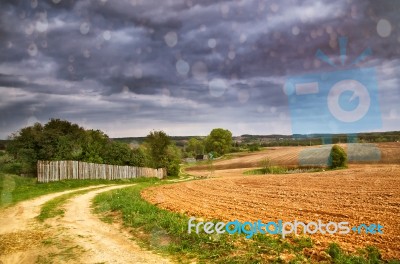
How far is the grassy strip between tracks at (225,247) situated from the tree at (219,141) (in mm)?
108793

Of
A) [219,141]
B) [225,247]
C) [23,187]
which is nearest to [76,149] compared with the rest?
[23,187]

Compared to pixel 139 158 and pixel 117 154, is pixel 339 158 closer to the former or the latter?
pixel 139 158

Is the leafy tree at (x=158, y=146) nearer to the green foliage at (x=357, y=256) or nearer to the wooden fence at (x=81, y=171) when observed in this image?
the wooden fence at (x=81, y=171)

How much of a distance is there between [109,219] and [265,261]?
23.7ft

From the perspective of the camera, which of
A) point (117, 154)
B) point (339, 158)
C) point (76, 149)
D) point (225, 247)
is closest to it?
point (225, 247)

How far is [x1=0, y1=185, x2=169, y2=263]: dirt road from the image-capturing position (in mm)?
7535

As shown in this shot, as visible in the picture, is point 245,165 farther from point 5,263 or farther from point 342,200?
point 5,263

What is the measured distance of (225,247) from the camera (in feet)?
25.7

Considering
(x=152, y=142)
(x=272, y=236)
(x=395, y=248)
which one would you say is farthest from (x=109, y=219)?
(x=152, y=142)

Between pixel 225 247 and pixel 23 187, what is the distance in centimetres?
1869

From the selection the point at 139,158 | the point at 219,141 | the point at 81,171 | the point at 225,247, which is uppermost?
the point at 219,141

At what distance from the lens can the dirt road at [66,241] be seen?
24.7 feet

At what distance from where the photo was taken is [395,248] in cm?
705

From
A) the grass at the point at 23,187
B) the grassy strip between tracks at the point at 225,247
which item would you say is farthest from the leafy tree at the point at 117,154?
the grassy strip between tracks at the point at 225,247
